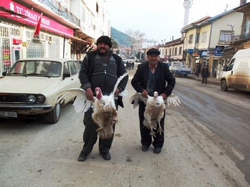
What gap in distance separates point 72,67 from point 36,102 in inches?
109

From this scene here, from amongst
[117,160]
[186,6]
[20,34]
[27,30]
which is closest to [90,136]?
[117,160]

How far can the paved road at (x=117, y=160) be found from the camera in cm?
298

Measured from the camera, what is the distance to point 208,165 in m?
3.53

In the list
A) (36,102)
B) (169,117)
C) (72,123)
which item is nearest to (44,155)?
(36,102)

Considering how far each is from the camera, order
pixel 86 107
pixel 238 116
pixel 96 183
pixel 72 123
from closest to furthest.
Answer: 1. pixel 96 183
2. pixel 86 107
3. pixel 72 123
4. pixel 238 116

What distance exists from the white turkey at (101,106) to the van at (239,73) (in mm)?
10744

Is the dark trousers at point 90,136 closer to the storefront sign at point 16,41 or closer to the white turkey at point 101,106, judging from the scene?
the white turkey at point 101,106

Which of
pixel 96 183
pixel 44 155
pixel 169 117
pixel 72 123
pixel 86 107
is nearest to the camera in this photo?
pixel 96 183

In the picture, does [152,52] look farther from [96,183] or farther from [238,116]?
[238,116]

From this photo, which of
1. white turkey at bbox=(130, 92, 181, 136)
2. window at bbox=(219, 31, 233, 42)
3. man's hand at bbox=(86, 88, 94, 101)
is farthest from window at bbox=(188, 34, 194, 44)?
man's hand at bbox=(86, 88, 94, 101)

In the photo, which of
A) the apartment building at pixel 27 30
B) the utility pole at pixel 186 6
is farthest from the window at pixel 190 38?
the apartment building at pixel 27 30

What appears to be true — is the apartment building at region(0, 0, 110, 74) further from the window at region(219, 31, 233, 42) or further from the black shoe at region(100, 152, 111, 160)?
the window at region(219, 31, 233, 42)

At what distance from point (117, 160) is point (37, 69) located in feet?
12.5

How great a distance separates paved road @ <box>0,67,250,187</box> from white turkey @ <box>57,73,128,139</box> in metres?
0.62
